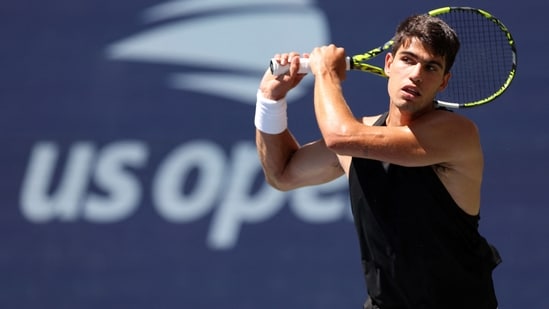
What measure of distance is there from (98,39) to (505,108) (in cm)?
241

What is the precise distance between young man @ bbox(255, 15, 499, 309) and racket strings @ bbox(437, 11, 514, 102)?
0.99m

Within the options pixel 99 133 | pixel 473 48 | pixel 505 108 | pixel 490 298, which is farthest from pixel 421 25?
pixel 99 133

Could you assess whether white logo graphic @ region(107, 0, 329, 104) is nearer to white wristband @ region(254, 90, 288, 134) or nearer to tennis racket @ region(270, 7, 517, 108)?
tennis racket @ region(270, 7, 517, 108)

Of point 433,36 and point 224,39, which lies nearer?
point 433,36

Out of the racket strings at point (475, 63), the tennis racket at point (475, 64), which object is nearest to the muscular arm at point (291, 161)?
the tennis racket at point (475, 64)

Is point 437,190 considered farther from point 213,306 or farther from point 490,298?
point 213,306

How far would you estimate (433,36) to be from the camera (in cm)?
321

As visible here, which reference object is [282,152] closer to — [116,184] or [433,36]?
[433,36]

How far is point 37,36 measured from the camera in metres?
5.76

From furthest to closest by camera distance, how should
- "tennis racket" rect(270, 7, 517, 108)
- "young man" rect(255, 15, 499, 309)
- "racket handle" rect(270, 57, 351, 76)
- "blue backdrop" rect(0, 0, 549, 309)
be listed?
"blue backdrop" rect(0, 0, 549, 309) → "tennis racket" rect(270, 7, 517, 108) → "racket handle" rect(270, 57, 351, 76) → "young man" rect(255, 15, 499, 309)

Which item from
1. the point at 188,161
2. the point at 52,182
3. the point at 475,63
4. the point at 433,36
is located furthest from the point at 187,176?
the point at 433,36

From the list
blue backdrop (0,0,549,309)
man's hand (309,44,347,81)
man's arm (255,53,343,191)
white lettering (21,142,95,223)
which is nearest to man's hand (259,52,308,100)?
man's arm (255,53,343,191)

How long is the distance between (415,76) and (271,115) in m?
0.64

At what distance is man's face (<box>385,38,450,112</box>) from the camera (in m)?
3.21
